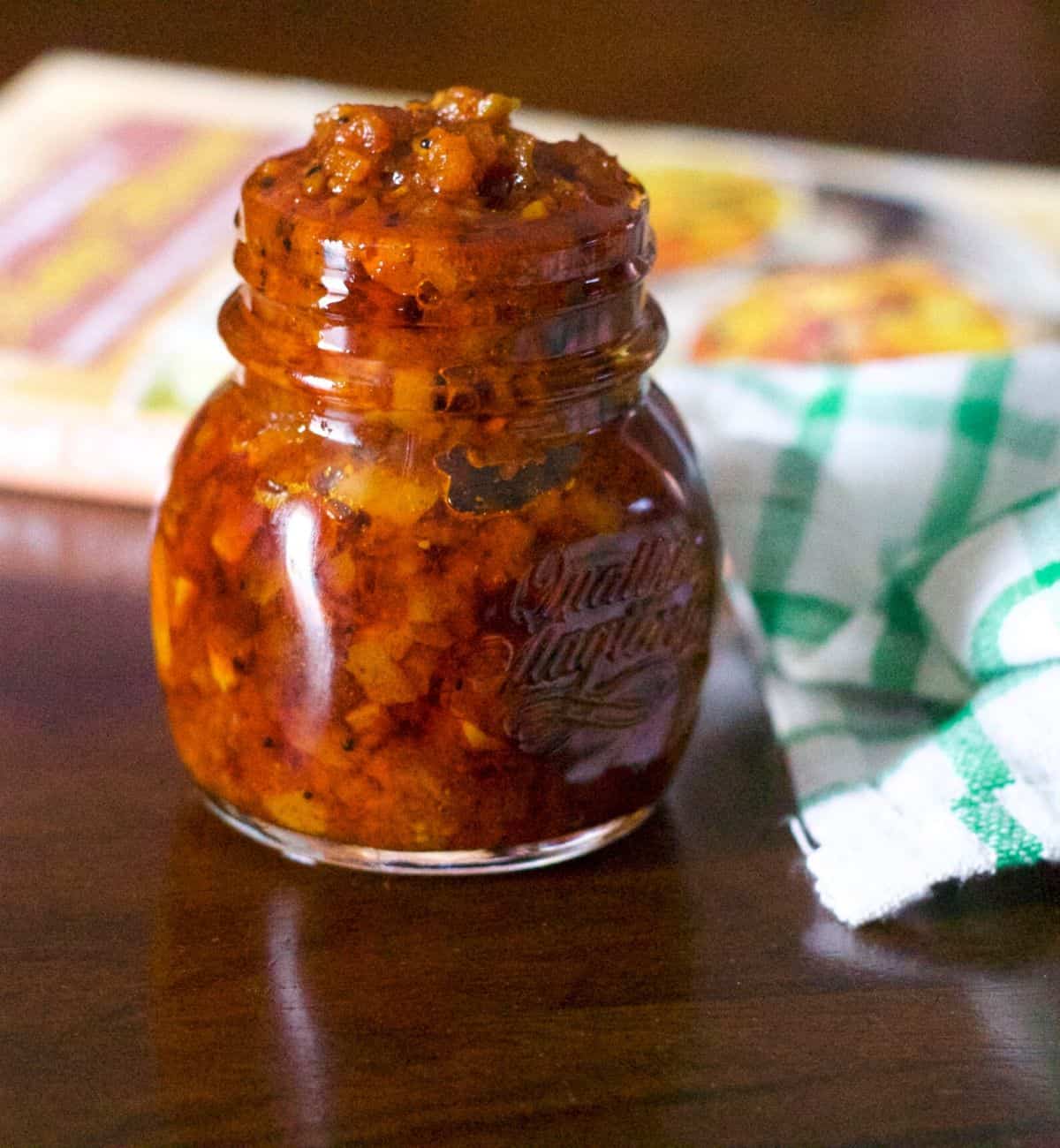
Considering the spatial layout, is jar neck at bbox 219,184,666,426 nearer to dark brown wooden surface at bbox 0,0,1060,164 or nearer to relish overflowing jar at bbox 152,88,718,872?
relish overflowing jar at bbox 152,88,718,872

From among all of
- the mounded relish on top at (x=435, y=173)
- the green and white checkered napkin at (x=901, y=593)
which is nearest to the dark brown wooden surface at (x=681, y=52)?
the green and white checkered napkin at (x=901, y=593)

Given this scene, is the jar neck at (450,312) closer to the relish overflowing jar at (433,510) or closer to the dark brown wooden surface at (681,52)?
the relish overflowing jar at (433,510)

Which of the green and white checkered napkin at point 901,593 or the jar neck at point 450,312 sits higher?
the jar neck at point 450,312

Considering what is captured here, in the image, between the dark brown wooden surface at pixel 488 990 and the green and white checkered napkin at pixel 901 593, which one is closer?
the dark brown wooden surface at pixel 488 990

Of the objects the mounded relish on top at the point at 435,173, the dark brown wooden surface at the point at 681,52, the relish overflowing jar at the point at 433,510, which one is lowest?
the dark brown wooden surface at the point at 681,52

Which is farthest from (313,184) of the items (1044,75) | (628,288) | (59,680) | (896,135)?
(1044,75)

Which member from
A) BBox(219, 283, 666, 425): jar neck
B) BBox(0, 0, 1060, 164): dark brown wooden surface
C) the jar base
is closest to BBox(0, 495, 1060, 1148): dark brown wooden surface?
the jar base
